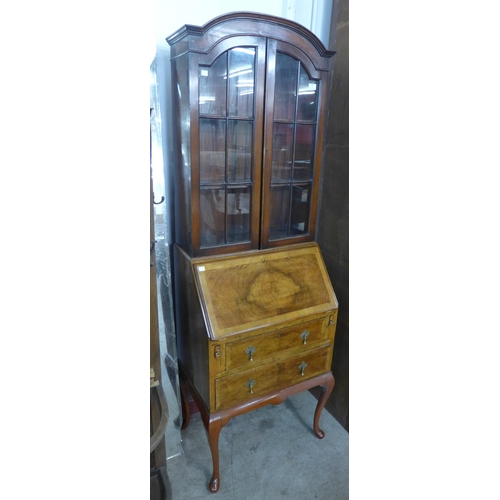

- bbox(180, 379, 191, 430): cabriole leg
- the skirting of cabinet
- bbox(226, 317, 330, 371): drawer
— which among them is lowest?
bbox(180, 379, 191, 430): cabriole leg

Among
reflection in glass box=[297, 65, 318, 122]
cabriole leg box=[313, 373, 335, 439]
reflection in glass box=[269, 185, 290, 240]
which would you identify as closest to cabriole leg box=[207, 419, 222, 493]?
cabriole leg box=[313, 373, 335, 439]

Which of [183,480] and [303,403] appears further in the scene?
[303,403]

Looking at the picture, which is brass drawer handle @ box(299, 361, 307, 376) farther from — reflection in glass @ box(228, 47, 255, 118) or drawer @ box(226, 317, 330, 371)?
reflection in glass @ box(228, 47, 255, 118)

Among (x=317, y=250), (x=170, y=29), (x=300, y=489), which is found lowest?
(x=300, y=489)

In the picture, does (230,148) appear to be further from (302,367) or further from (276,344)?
(302,367)

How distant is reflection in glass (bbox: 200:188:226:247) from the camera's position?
1.50 meters

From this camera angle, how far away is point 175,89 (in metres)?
1.45

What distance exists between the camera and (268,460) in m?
1.72

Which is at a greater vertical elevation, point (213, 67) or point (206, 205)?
point (213, 67)

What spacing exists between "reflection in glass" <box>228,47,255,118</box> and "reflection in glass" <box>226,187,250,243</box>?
312mm

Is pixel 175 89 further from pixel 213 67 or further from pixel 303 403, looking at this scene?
pixel 303 403

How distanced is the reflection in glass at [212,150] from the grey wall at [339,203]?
552mm

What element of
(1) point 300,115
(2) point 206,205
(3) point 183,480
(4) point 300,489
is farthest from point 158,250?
(4) point 300,489

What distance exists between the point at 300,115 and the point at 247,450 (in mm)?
1584
